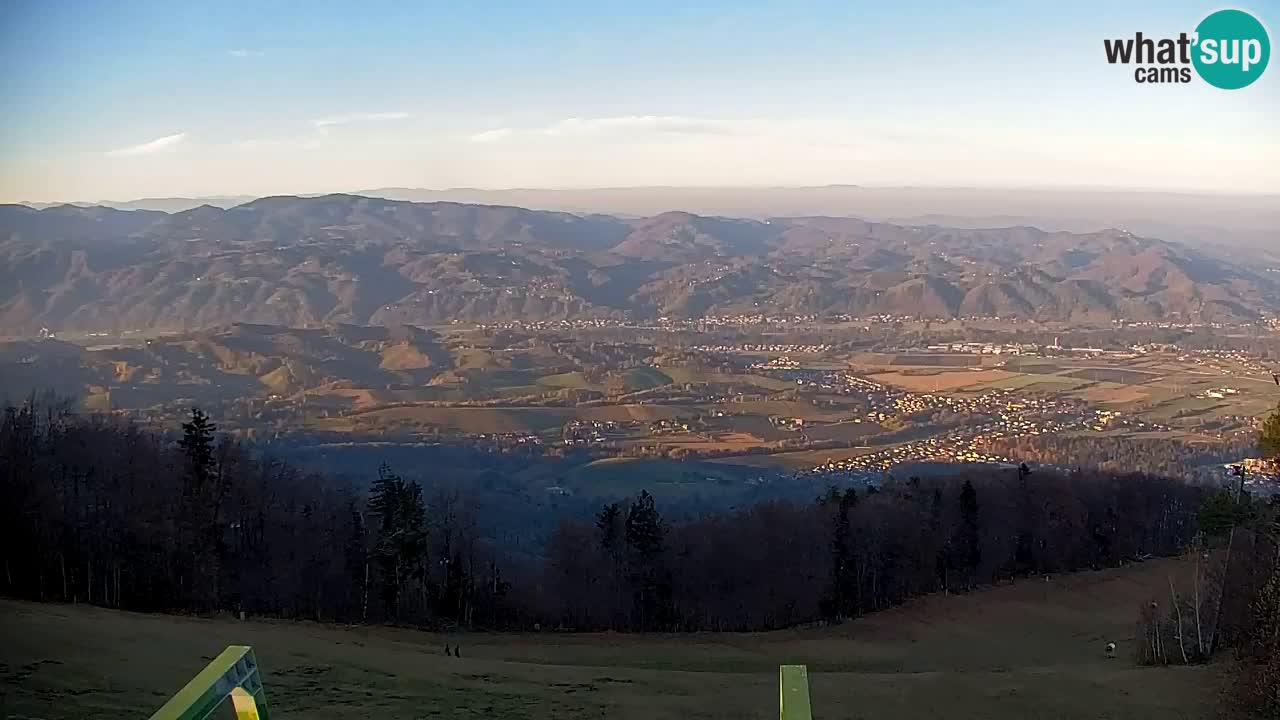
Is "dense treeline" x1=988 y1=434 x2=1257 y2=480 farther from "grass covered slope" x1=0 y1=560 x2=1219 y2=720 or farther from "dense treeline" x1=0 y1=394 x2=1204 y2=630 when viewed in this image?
"grass covered slope" x1=0 y1=560 x2=1219 y2=720

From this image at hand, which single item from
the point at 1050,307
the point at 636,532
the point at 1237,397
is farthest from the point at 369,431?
the point at 1050,307

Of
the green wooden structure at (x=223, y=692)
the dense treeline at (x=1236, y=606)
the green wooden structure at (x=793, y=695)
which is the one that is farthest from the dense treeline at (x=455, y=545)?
the green wooden structure at (x=793, y=695)

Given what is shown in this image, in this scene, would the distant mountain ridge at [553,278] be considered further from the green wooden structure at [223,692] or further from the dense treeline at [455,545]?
the green wooden structure at [223,692]

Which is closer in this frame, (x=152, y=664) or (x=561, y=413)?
(x=152, y=664)

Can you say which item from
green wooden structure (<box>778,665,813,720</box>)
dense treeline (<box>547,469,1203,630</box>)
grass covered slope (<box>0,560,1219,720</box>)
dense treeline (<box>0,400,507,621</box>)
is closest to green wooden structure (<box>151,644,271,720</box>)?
green wooden structure (<box>778,665,813,720</box>)

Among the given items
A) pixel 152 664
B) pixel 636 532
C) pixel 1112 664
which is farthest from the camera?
pixel 636 532

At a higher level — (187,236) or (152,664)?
(187,236)

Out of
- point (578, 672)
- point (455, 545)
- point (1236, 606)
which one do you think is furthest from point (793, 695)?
point (455, 545)

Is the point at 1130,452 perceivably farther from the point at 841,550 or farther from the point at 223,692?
the point at 223,692

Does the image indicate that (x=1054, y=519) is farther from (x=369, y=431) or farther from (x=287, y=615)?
(x=369, y=431)
